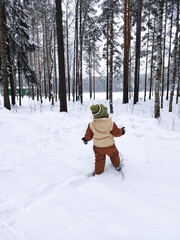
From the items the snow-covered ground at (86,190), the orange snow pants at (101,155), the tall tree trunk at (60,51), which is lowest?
the snow-covered ground at (86,190)

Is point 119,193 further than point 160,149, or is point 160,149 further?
→ point 160,149

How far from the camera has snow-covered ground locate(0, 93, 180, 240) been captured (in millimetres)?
1604

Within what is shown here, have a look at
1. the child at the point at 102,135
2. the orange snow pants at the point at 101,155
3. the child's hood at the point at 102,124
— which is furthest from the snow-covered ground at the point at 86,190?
the child's hood at the point at 102,124

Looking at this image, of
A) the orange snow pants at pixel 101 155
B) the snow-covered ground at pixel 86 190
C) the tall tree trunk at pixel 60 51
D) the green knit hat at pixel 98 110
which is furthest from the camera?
the tall tree trunk at pixel 60 51

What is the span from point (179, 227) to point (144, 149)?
185 cm

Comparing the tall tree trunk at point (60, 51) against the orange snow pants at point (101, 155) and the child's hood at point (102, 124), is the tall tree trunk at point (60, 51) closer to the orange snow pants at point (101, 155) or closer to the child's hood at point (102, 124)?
the child's hood at point (102, 124)

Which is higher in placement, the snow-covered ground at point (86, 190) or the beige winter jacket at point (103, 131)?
the beige winter jacket at point (103, 131)

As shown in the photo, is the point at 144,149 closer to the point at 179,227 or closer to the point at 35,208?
the point at 179,227

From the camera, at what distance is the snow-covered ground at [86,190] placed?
160 cm

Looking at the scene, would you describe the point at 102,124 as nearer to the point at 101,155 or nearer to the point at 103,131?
the point at 103,131

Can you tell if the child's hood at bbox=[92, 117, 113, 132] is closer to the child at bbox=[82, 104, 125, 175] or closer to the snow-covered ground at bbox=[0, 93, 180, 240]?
the child at bbox=[82, 104, 125, 175]

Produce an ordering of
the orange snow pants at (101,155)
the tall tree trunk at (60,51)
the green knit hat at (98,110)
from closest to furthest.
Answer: the green knit hat at (98,110)
the orange snow pants at (101,155)
the tall tree trunk at (60,51)

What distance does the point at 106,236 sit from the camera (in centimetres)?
153

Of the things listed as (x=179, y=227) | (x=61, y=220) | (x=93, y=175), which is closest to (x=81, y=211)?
(x=61, y=220)
